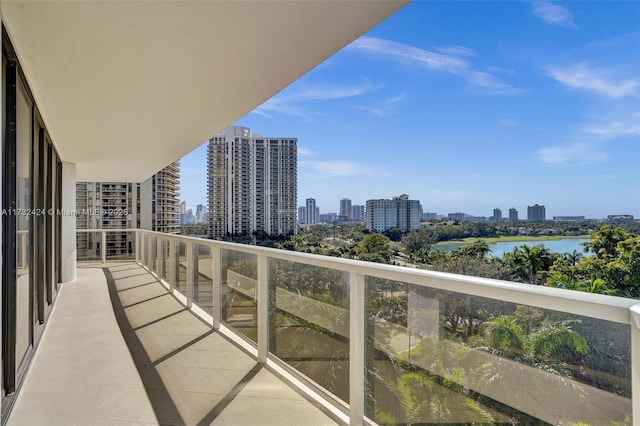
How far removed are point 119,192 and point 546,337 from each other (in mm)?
14636

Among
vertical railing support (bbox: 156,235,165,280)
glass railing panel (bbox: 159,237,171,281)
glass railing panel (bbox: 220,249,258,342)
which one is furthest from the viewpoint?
vertical railing support (bbox: 156,235,165,280)

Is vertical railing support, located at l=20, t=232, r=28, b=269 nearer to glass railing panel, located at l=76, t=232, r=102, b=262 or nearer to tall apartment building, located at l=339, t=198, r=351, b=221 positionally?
glass railing panel, located at l=76, t=232, r=102, b=262

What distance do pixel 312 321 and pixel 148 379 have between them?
1.49 meters

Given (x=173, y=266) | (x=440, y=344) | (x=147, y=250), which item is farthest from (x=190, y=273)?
(x=440, y=344)

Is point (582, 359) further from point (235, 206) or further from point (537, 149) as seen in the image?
point (537, 149)

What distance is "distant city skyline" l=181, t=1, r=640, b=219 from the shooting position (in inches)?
1255

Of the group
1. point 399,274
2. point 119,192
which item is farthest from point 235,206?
point 399,274

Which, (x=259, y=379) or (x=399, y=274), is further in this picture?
(x=259, y=379)

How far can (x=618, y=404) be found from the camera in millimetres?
1283

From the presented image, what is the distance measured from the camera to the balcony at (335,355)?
1.40m

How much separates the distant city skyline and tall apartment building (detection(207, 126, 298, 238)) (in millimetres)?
2555

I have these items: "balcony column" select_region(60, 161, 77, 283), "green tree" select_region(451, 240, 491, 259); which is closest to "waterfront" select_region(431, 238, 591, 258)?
"green tree" select_region(451, 240, 491, 259)

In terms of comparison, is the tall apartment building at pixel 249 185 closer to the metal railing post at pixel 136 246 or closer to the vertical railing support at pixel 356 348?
the metal railing post at pixel 136 246

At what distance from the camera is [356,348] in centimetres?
236
